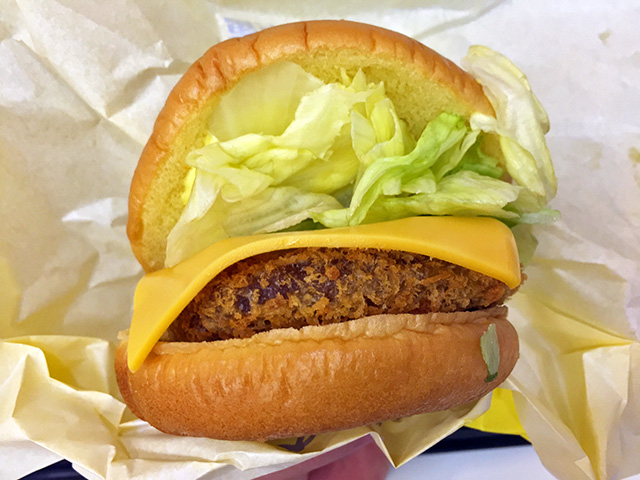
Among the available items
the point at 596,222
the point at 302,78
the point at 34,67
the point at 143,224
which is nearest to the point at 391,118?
the point at 302,78

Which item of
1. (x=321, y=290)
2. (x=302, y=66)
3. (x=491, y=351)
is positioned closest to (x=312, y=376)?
(x=321, y=290)

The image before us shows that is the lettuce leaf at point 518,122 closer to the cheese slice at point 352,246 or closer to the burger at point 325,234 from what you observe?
the burger at point 325,234

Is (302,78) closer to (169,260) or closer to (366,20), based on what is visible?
(169,260)

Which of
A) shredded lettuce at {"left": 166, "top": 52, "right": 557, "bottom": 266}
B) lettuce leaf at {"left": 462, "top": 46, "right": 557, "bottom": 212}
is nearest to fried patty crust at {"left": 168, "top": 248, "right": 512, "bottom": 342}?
shredded lettuce at {"left": 166, "top": 52, "right": 557, "bottom": 266}

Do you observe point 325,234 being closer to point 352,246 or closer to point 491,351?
point 352,246

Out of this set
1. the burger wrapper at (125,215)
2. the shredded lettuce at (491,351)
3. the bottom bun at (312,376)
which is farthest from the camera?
the burger wrapper at (125,215)

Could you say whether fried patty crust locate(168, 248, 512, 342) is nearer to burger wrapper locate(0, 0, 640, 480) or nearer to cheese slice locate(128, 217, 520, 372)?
cheese slice locate(128, 217, 520, 372)

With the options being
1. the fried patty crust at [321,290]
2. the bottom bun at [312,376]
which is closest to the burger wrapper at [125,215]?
the bottom bun at [312,376]
